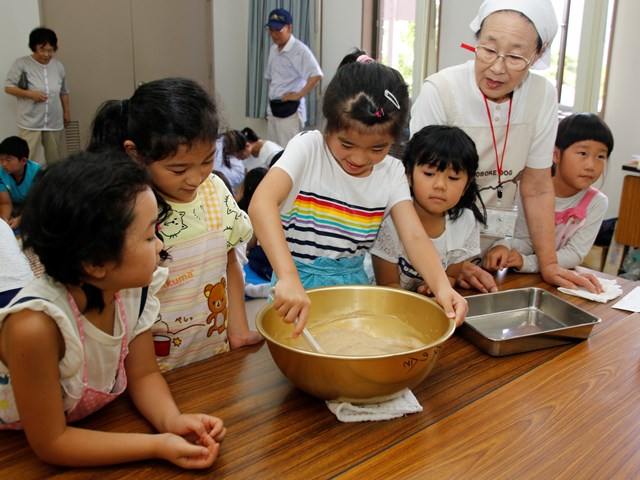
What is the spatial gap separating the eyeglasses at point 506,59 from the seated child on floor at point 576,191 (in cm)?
53

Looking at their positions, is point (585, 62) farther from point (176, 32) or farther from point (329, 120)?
point (176, 32)

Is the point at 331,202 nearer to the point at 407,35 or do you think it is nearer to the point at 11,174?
the point at 11,174

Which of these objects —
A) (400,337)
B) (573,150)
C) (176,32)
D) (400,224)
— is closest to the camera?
(400,337)

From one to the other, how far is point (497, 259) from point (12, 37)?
4940mm

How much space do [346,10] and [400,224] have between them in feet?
15.5

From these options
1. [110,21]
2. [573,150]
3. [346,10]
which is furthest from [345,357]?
[110,21]

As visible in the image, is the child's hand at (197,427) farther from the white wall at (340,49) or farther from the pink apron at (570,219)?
the white wall at (340,49)

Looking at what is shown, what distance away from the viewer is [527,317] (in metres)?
1.51

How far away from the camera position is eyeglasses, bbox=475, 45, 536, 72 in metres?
1.53

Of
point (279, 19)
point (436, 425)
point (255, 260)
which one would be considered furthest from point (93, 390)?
point (279, 19)

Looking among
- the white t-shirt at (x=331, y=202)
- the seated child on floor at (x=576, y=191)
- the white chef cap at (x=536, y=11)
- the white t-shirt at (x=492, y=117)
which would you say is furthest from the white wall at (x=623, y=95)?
the white t-shirt at (x=331, y=202)

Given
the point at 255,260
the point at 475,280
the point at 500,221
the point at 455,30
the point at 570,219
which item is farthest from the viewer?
the point at 455,30

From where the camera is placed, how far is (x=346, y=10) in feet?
18.4

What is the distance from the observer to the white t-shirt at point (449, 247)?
1.57 m
